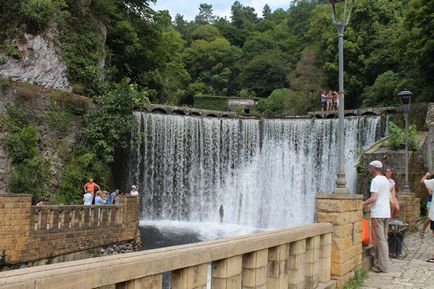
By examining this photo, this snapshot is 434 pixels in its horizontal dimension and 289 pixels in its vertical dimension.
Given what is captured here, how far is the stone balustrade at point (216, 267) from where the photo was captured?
271cm

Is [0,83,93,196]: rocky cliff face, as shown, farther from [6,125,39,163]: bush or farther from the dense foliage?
the dense foliage

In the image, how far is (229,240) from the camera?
4.32m

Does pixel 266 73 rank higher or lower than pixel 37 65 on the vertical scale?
higher

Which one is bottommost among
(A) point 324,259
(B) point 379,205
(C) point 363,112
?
(A) point 324,259

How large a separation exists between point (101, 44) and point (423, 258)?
19703 millimetres

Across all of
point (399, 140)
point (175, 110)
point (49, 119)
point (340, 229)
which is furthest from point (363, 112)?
point (340, 229)

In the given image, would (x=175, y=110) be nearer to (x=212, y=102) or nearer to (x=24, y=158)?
(x=24, y=158)

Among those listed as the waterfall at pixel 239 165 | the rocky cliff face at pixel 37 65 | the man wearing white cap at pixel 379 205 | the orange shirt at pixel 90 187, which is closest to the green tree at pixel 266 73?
the waterfall at pixel 239 165

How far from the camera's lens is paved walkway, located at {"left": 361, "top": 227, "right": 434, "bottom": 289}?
24.9ft

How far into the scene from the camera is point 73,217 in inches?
585

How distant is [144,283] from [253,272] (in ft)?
5.10

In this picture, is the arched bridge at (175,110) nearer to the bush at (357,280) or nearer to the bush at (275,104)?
the bush at (357,280)

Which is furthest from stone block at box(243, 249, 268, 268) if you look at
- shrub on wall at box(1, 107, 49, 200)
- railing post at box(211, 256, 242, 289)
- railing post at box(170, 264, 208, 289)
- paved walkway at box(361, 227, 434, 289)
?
shrub on wall at box(1, 107, 49, 200)

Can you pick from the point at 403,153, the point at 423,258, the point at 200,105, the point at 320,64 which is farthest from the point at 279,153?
the point at 200,105
